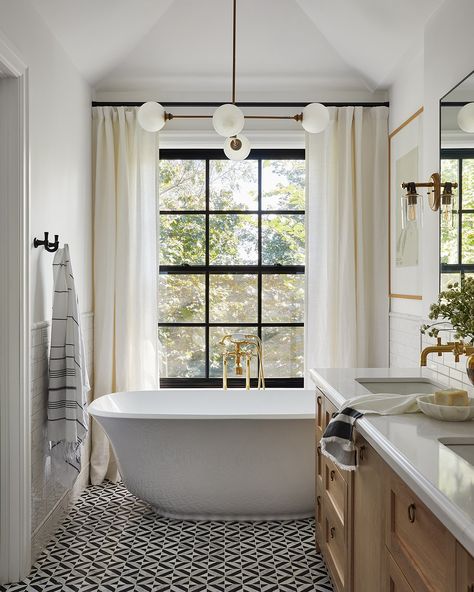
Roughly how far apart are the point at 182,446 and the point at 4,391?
98cm

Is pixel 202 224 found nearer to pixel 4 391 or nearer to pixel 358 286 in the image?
pixel 358 286

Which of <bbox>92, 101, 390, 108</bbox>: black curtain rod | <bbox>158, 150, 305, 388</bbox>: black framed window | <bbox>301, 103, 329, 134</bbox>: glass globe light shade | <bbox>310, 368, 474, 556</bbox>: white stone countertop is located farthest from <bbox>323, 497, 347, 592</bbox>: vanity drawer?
<bbox>92, 101, 390, 108</bbox>: black curtain rod

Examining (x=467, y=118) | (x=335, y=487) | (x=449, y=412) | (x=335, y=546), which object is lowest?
(x=335, y=546)

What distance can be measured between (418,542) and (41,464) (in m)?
2.21

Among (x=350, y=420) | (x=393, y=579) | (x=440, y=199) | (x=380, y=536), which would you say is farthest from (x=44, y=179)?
(x=393, y=579)

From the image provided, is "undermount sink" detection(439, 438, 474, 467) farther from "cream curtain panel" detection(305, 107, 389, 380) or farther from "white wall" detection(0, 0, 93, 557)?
"cream curtain panel" detection(305, 107, 389, 380)

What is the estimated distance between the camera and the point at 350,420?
2002mm

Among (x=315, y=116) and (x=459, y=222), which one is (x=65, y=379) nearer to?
(x=315, y=116)

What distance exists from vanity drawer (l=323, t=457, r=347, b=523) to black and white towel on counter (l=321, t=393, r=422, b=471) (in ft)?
0.83

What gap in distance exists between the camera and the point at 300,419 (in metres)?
3.25

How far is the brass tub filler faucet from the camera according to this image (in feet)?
13.4

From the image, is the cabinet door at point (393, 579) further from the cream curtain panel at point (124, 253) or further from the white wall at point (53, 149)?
the cream curtain panel at point (124, 253)

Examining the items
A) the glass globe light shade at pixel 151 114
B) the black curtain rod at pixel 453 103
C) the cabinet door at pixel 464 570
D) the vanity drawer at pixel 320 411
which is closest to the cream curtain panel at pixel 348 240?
the vanity drawer at pixel 320 411

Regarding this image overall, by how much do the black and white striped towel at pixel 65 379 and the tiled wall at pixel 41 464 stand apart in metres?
0.05
